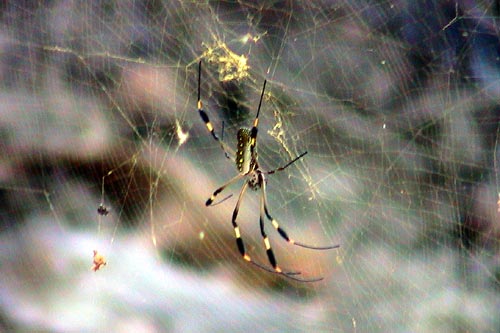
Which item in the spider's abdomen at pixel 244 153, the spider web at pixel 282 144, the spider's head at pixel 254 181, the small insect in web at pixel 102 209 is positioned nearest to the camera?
the spider's abdomen at pixel 244 153

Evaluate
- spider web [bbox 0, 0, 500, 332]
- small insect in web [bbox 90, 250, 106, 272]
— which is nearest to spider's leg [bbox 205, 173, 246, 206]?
spider web [bbox 0, 0, 500, 332]

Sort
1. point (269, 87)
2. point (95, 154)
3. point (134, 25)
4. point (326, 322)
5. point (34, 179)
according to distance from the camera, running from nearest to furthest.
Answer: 1. point (269, 87)
2. point (134, 25)
3. point (95, 154)
4. point (34, 179)
5. point (326, 322)

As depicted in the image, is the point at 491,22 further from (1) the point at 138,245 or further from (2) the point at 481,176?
(1) the point at 138,245

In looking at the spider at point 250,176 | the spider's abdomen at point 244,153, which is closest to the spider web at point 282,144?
the spider at point 250,176

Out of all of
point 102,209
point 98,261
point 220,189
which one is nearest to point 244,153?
Answer: point 220,189

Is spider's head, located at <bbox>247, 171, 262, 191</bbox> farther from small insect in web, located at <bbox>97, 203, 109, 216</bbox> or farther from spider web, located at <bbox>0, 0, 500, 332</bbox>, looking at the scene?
small insect in web, located at <bbox>97, 203, 109, 216</bbox>

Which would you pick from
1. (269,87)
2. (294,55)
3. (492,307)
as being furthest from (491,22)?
(492,307)

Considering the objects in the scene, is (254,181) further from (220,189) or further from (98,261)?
(98,261)

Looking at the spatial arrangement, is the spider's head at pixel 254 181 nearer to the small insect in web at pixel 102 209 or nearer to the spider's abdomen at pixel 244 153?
the spider's abdomen at pixel 244 153
